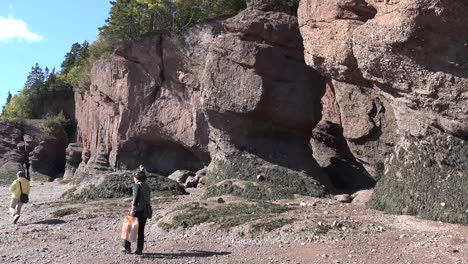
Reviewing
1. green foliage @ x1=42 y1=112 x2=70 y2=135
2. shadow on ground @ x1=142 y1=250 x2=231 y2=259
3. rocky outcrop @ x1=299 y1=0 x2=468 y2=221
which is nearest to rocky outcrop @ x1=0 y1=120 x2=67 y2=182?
green foliage @ x1=42 y1=112 x2=70 y2=135

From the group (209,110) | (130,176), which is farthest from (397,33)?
(130,176)

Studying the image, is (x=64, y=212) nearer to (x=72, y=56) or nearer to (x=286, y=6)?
(x=286, y=6)

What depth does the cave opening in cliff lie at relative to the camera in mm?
32000

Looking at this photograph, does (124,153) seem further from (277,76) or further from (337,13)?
(337,13)

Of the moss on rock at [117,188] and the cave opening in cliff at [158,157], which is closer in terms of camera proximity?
the moss on rock at [117,188]

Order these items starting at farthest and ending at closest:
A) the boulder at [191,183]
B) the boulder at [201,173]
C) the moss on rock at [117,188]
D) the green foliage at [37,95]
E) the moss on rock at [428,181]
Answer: the green foliage at [37,95] → the boulder at [201,173] → the boulder at [191,183] → the moss on rock at [117,188] → the moss on rock at [428,181]

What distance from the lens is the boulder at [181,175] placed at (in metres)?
28.7

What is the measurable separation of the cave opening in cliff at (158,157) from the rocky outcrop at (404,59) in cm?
1544

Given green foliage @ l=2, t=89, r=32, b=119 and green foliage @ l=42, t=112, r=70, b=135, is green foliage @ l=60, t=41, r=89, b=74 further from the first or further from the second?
green foliage @ l=42, t=112, r=70, b=135

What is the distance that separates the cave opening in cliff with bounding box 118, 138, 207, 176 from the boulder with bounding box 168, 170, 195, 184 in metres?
1.56

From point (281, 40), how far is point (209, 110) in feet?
12.5

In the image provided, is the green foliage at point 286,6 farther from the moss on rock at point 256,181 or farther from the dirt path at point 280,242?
the dirt path at point 280,242

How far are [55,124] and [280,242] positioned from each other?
37110mm

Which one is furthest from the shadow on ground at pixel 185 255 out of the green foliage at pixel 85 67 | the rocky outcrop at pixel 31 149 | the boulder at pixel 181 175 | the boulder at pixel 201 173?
the rocky outcrop at pixel 31 149
